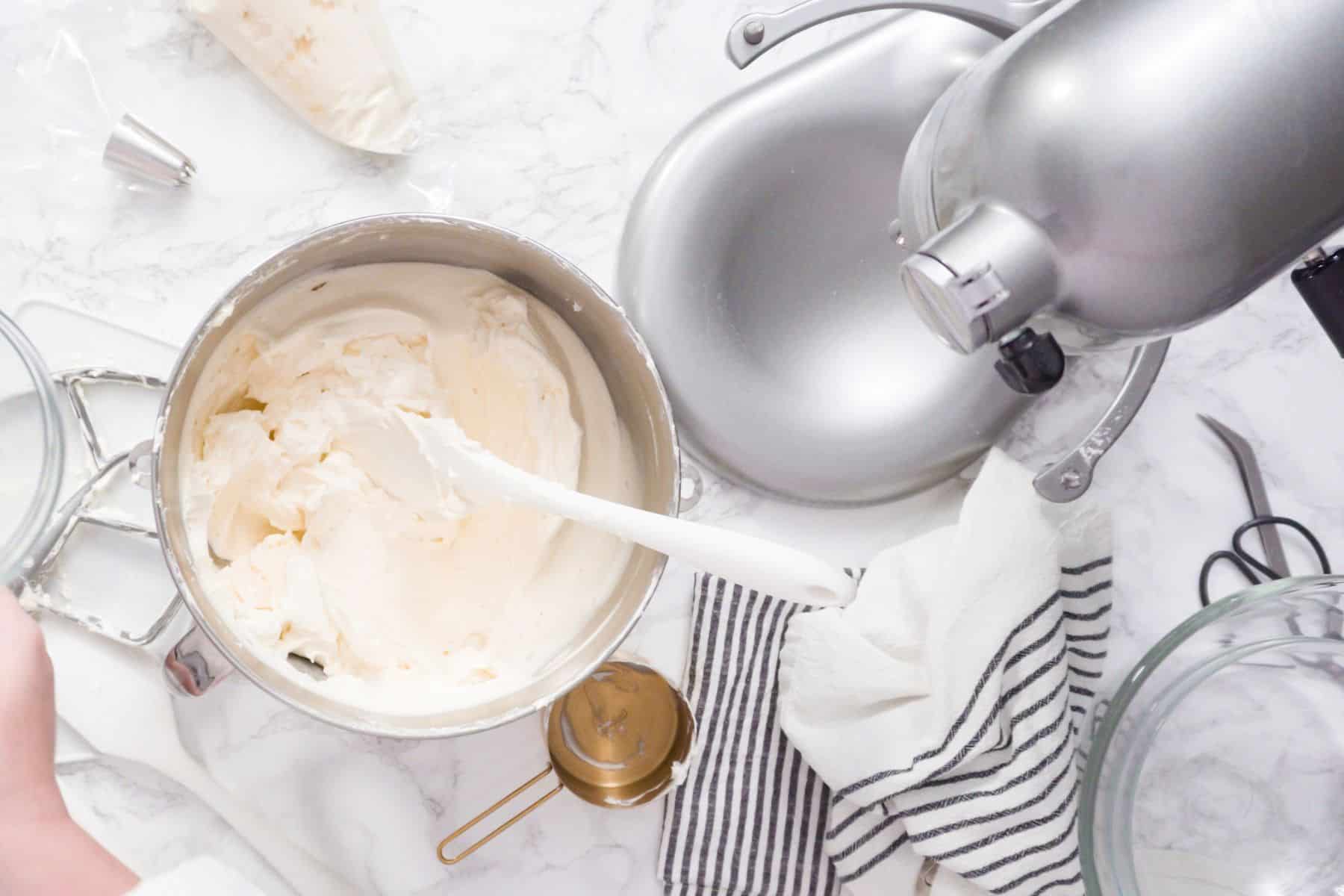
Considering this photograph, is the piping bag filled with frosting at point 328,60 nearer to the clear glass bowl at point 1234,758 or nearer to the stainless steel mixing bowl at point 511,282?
the stainless steel mixing bowl at point 511,282

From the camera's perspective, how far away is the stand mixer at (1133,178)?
0.43 meters

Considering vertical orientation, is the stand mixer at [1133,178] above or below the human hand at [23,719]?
above

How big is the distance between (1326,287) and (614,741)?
52cm

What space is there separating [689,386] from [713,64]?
0.26 metres

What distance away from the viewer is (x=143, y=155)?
2.36 feet

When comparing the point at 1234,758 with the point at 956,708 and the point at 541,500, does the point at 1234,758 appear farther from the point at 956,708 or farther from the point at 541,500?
the point at 541,500

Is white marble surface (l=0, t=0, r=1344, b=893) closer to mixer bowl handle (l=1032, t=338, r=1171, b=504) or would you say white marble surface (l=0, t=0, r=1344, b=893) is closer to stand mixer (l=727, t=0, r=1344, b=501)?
mixer bowl handle (l=1032, t=338, r=1171, b=504)

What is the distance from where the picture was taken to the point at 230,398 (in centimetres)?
64

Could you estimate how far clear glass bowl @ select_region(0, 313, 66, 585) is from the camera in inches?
27.4

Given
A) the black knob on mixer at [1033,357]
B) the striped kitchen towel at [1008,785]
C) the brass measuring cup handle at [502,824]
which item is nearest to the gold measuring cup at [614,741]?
the brass measuring cup handle at [502,824]

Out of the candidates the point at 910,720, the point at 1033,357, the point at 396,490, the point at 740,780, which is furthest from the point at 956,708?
the point at 396,490

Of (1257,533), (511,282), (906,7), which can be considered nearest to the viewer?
(906,7)

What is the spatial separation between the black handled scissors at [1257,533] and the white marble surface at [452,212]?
12mm

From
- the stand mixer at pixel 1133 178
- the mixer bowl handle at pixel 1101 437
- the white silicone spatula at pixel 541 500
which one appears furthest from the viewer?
the mixer bowl handle at pixel 1101 437
